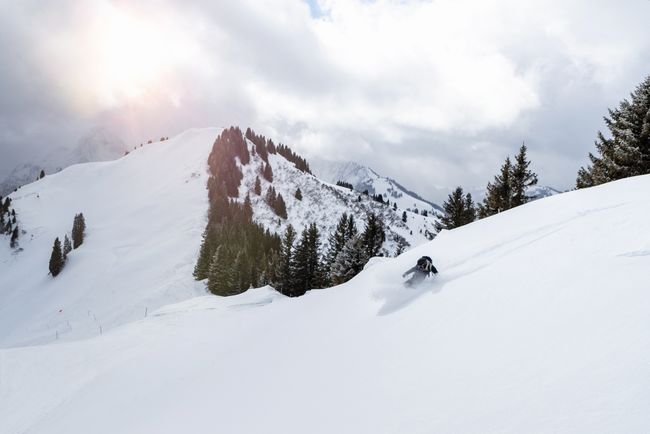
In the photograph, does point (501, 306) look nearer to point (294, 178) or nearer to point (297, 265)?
point (297, 265)

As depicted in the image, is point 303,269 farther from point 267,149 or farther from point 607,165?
point 267,149

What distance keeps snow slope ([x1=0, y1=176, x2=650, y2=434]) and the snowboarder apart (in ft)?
1.10

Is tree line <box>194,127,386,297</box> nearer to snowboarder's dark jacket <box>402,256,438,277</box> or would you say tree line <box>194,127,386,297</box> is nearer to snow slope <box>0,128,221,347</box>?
snow slope <box>0,128,221,347</box>

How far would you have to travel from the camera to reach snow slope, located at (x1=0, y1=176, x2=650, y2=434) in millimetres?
4047

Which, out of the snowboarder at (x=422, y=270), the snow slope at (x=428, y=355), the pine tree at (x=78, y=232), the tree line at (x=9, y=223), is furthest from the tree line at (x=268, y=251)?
the tree line at (x=9, y=223)

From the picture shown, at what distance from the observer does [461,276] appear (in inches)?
401

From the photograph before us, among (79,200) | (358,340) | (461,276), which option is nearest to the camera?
(358,340)

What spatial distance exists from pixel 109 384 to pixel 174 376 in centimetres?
267

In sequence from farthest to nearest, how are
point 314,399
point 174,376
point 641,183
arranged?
point 641,183 < point 174,376 < point 314,399

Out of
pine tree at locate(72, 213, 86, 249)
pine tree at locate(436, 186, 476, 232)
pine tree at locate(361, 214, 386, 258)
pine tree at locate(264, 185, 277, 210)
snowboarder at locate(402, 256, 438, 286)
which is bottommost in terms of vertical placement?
snowboarder at locate(402, 256, 438, 286)

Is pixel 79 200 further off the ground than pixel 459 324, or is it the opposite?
pixel 79 200

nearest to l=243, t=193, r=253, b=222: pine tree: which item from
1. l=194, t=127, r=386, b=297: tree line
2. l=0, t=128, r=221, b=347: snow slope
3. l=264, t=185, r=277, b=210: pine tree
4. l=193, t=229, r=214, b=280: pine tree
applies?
l=194, t=127, r=386, b=297: tree line

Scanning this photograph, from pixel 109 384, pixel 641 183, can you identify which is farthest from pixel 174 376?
pixel 641 183

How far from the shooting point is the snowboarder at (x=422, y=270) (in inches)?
432
